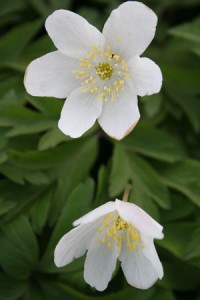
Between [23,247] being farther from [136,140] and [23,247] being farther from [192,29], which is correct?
[192,29]

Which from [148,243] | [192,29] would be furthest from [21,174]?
[192,29]

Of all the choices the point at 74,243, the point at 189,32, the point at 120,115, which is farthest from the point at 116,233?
the point at 189,32

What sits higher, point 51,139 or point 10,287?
point 51,139

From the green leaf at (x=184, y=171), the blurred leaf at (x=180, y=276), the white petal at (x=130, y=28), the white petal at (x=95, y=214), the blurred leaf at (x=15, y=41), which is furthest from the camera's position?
the blurred leaf at (x=15, y=41)

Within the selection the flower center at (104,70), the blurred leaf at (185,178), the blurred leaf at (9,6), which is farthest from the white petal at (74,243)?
the blurred leaf at (9,6)

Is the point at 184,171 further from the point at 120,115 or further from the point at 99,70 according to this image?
the point at 99,70

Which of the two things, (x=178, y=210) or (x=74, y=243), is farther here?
(x=178, y=210)

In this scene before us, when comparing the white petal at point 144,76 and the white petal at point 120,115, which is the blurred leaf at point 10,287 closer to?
the white petal at point 120,115
